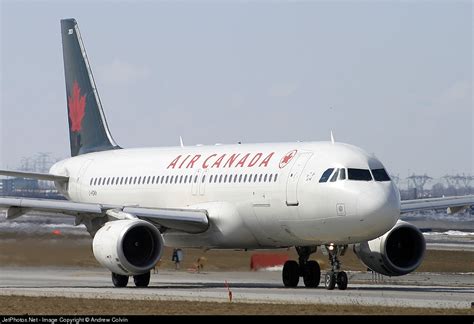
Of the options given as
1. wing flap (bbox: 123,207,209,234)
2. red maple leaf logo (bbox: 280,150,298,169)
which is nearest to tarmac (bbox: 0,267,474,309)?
wing flap (bbox: 123,207,209,234)

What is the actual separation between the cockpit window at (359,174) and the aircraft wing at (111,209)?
5.68m

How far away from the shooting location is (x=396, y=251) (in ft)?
134

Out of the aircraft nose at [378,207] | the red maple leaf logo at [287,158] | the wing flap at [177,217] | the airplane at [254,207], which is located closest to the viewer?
the aircraft nose at [378,207]

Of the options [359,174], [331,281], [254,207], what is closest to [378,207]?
[359,174]

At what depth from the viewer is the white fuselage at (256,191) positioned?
3675 cm

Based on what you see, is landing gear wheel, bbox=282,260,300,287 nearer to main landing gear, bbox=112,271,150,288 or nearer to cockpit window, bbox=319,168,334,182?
cockpit window, bbox=319,168,334,182

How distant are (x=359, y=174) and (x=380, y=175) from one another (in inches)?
25.0

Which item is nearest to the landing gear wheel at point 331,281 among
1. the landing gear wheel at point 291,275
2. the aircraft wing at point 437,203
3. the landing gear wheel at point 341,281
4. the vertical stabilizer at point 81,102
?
the landing gear wheel at point 341,281

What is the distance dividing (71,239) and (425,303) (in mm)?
19463

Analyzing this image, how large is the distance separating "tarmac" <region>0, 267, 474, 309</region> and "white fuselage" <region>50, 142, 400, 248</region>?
161 centimetres

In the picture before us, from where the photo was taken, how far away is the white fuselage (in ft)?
121

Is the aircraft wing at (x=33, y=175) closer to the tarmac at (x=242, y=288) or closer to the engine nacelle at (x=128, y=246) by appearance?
the tarmac at (x=242, y=288)
